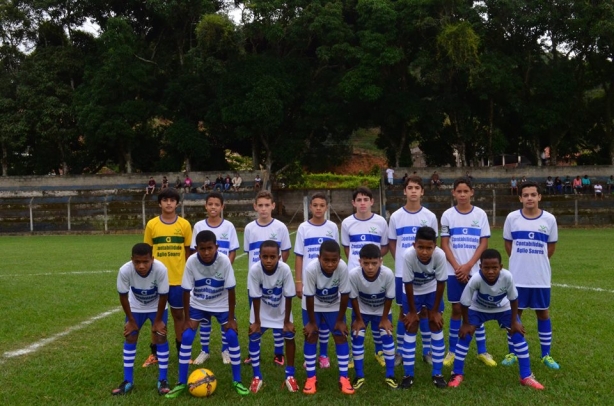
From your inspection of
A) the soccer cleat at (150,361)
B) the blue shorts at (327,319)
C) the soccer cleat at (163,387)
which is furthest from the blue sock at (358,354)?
the soccer cleat at (150,361)

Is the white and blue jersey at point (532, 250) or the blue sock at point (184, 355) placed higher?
the white and blue jersey at point (532, 250)

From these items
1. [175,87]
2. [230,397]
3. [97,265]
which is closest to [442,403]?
[230,397]

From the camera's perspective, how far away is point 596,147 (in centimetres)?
3756

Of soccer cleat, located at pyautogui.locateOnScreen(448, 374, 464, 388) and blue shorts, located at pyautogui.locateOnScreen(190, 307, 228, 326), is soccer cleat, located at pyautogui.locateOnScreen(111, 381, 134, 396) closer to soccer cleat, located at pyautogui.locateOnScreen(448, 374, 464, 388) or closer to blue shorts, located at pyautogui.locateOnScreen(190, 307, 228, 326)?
blue shorts, located at pyautogui.locateOnScreen(190, 307, 228, 326)

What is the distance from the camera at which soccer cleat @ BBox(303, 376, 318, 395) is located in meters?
5.05

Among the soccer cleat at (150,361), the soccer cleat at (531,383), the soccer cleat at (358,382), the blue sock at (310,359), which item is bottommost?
the soccer cleat at (150,361)

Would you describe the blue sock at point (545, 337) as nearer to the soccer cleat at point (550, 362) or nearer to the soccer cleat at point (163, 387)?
the soccer cleat at point (550, 362)

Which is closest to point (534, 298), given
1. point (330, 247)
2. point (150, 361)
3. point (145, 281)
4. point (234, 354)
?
point (330, 247)

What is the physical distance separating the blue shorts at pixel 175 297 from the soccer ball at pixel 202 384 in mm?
966

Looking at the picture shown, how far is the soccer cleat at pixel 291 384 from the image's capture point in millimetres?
5102

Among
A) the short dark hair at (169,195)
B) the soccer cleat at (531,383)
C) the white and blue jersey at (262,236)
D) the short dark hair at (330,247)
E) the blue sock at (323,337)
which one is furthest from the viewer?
the white and blue jersey at (262,236)

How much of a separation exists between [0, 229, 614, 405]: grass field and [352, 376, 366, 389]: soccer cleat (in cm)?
6

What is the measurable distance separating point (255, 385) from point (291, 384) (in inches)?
13.0

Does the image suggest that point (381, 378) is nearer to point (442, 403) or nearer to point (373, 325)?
point (373, 325)
